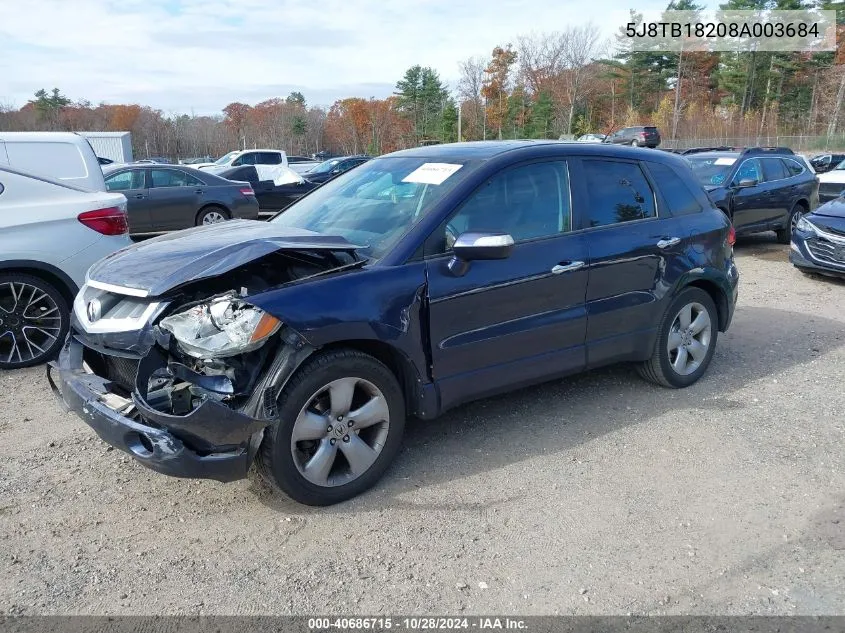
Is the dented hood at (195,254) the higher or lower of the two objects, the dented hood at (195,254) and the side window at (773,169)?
the higher

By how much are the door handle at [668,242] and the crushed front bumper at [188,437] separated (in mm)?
2995

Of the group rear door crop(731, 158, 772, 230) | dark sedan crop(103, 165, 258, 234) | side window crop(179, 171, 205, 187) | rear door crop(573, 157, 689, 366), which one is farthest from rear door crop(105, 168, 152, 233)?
rear door crop(573, 157, 689, 366)

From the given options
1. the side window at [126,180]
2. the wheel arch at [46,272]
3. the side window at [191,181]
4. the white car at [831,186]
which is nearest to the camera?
the wheel arch at [46,272]

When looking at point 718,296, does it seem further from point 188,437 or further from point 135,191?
point 135,191

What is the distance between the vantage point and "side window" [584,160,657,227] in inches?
173

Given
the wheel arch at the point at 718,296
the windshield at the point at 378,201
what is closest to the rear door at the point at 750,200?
the wheel arch at the point at 718,296

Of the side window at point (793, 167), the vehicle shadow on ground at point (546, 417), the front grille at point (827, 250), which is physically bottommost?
the vehicle shadow on ground at point (546, 417)

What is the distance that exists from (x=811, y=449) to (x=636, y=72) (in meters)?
64.5

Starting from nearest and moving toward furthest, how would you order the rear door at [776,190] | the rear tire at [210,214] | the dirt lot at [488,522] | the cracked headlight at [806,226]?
the dirt lot at [488,522] < the cracked headlight at [806,226] < the rear door at [776,190] < the rear tire at [210,214]

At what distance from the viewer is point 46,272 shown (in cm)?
546

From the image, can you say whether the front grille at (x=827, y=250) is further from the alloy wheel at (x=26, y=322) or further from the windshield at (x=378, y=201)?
the alloy wheel at (x=26, y=322)

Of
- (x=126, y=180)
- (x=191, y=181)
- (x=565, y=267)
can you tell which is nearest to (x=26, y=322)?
(x=565, y=267)

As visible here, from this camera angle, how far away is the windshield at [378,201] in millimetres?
3764

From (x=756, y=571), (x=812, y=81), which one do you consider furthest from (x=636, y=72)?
(x=756, y=571)
